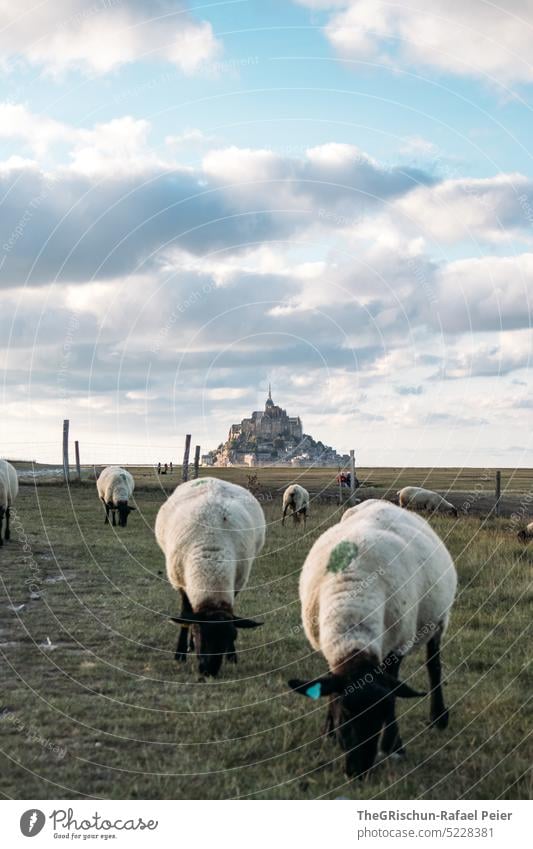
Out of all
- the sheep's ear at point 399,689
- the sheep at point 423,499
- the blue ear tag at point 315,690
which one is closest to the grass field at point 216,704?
the sheep's ear at point 399,689

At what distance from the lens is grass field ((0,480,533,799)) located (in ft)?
19.2

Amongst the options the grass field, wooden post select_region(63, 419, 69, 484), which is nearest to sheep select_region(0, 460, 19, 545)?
the grass field

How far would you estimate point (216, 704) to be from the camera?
304 inches

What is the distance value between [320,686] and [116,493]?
20.3 metres

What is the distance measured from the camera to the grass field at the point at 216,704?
5.84 meters

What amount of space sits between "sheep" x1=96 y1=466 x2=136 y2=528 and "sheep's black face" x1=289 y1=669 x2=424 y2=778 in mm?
19282

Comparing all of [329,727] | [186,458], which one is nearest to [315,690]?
[329,727]

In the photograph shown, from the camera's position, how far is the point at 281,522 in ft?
84.0

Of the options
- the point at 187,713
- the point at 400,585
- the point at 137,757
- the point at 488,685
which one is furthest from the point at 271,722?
the point at 488,685

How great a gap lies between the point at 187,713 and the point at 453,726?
2721 millimetres
